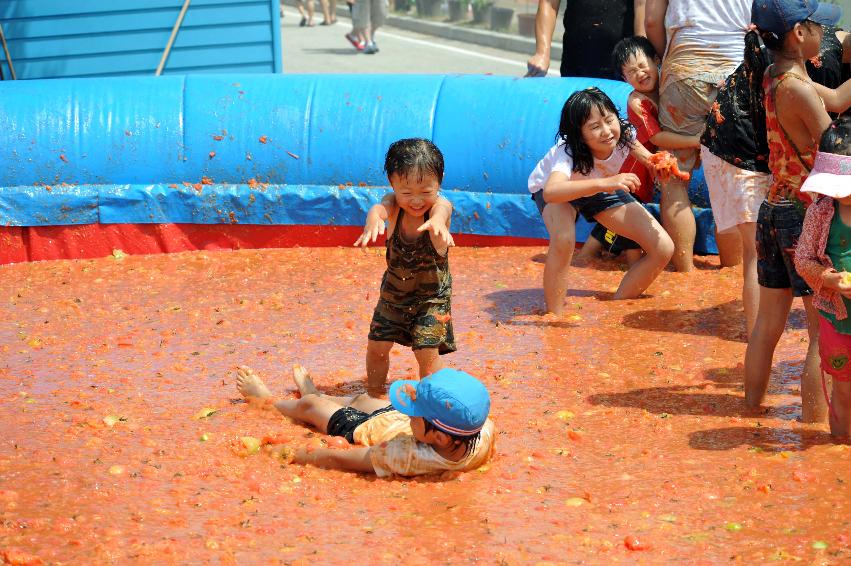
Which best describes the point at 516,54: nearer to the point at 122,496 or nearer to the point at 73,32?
the point at 73,32

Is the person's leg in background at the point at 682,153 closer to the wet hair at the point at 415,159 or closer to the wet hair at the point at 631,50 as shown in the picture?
the wet hair at the point at 631,50

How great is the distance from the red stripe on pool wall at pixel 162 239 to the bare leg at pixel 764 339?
3.18 m

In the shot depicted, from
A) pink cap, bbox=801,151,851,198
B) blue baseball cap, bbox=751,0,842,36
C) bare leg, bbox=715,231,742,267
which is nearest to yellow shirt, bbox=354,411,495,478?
pink cap, bbox=801,151,851,198

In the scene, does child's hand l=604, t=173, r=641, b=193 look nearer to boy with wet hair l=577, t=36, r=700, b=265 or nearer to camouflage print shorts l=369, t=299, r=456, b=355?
boy with wet hair l=577, t=36, r=700, b=265

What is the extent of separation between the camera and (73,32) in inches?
480

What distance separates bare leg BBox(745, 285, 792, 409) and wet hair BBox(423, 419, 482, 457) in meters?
1.37

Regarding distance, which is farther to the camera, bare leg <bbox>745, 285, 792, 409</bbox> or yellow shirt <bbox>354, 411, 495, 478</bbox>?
bare leg <bbox>745, 285, 792, 409</bbox>

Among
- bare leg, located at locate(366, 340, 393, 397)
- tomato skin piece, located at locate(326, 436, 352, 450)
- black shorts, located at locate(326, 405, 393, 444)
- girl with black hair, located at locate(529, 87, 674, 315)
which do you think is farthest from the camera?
girl with black hair, located at locate(529, 87, 674, 315)

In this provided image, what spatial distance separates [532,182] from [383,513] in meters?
3.06

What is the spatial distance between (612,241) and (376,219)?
292 centimetres

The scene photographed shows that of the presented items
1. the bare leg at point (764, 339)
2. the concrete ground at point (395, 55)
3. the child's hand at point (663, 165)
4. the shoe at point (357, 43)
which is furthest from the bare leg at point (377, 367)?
the shoe at point (357, 43)

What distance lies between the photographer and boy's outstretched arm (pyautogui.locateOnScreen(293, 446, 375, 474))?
4531 mm

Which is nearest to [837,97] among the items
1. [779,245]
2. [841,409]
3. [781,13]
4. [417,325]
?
[781,13]

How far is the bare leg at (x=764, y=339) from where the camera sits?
16.2 feet
